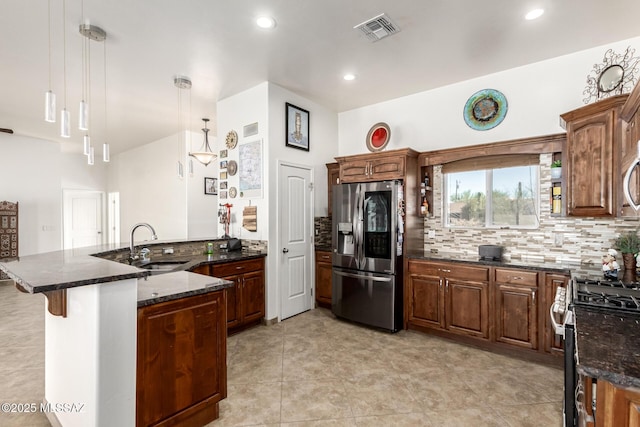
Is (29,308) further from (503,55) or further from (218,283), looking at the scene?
(503,55)

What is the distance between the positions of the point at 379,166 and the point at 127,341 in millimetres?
3012

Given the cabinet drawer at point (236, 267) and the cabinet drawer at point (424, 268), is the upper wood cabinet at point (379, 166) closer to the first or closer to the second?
the cabinet drawer at point (424, 268)

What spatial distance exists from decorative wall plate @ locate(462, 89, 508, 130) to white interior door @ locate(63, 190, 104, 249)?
29.3 ft

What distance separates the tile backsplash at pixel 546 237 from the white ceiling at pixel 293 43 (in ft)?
3.81

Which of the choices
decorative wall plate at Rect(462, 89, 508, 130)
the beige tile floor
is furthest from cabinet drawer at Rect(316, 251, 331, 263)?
decorative wall plate at Rect(462, 89, 508, 130)

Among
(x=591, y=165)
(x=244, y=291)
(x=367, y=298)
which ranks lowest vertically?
(x=367, y=298)

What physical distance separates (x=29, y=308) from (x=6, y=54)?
3.37 metres

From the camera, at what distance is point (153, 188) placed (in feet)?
22.5

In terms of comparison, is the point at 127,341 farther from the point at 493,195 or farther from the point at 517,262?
the point at 493,195

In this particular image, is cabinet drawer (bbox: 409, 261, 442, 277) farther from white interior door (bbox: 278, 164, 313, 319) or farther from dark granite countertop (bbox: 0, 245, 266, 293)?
dark granite countertop (bbox: 0, 245, 266, 293)

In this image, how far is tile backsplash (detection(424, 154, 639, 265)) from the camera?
2926 mm

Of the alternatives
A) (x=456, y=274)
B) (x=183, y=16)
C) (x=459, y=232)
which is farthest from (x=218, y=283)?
(x=459, y=232)

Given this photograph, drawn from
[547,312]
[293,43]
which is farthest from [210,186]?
[547,312]

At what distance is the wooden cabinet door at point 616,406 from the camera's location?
95 centimetres
